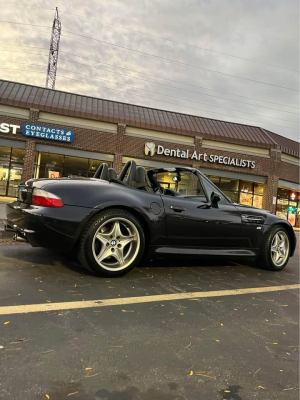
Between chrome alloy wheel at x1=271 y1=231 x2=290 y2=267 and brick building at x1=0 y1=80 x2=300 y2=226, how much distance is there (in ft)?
54.0

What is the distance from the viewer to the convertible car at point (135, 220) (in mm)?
3334

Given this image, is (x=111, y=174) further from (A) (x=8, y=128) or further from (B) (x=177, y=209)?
(A) (x=8, y=128)

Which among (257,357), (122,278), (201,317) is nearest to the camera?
(257,357)

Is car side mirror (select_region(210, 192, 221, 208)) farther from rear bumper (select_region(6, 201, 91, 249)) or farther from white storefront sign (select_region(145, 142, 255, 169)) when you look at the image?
white storefront sign (select_region(145, 142, 255, 169))

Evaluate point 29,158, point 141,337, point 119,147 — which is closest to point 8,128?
point 29,158

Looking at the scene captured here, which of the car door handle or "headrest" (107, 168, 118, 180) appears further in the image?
"headrest" (107, 168, 118, 180)

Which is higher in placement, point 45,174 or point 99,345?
point 45,174

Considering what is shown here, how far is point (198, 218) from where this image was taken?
4.05 metres

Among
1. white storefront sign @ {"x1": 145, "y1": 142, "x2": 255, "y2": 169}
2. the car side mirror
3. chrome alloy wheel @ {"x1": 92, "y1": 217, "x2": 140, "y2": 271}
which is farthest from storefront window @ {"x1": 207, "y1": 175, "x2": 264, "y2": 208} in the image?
chrome alloy wheel @ {"x1": 92, "y1": 217, "x2": 140, "y2": 271}

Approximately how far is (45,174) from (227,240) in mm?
18380

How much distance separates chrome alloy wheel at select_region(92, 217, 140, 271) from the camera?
3.49 meters

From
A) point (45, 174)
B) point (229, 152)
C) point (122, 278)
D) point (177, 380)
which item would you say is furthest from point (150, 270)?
point (229, 152)

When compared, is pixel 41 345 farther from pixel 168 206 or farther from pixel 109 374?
pixel 168 206

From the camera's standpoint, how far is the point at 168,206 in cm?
388
